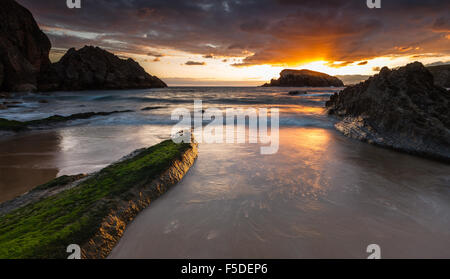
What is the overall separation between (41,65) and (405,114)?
210ft

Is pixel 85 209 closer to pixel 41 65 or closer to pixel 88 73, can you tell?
pixel 41 65

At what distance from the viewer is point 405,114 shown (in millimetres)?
5742

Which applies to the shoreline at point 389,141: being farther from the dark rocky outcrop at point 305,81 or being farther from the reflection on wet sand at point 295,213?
the dark rocky outcrop at point 305,81

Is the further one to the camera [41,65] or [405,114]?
[41,65]

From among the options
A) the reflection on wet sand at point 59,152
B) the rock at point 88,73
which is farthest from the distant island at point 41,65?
the reflection on wet sand at point 59,152

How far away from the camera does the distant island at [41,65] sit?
36531 millimetres

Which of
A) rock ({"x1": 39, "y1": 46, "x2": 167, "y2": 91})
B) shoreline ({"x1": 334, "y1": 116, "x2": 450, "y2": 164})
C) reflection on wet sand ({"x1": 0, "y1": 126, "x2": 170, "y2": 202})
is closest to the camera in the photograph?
reflection on wet sand ({"x1": 0, "y1": 126, "x2": 170, "y2": 202})

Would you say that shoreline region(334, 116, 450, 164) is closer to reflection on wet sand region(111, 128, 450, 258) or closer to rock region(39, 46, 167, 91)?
reflection on wet sand region(111, 128, 450, 258)

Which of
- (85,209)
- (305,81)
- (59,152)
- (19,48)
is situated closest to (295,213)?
(85,209)

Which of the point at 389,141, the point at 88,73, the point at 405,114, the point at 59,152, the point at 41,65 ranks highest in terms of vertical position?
the point at 41,65

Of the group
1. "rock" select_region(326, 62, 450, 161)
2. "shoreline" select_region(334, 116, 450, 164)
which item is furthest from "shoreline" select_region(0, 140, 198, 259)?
"rock" select_region(326, 62, 450, 161)

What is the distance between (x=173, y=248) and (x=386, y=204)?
295 cm

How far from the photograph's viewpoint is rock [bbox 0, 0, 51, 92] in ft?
116
